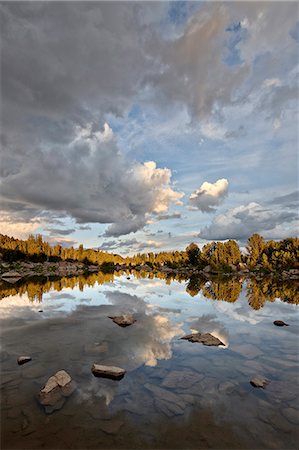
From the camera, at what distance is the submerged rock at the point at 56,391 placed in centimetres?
785

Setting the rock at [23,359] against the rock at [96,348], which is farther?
the rock at [96,348]

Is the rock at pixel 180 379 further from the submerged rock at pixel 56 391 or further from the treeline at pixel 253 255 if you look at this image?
the treeline at pixel 253 255

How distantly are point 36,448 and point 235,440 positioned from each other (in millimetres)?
4684

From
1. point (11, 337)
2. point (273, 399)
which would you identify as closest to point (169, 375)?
point (273, 399)

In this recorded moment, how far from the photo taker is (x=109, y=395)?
851cm

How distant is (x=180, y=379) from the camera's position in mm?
9695

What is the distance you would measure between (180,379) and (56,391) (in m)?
4.32

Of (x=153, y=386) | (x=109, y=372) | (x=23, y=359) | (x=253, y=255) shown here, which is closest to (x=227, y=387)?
(x=153, y=386)

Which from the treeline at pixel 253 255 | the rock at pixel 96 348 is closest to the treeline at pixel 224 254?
the treeline at pixel 253 255

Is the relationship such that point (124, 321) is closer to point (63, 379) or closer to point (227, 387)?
point (63, 379)

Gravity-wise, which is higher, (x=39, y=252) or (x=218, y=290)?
(x=39, y=252)

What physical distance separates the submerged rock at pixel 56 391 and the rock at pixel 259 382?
632 centimetres

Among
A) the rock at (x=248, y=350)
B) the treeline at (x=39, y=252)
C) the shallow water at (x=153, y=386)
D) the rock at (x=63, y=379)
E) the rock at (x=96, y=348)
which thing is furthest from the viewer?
the treeline at (x=39, y=252)

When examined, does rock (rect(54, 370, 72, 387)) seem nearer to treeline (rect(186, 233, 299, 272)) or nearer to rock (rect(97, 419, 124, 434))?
rock (rect(97, 419, 124, 434))
